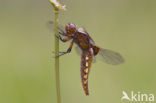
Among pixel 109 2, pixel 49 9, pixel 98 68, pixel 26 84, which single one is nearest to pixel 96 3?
pixel 109 2

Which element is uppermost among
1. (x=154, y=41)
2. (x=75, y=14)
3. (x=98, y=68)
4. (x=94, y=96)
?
(x=75, y=14)

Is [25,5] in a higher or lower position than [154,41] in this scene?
higher

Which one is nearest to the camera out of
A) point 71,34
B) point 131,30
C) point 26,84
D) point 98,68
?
point 71,34

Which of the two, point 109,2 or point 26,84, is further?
point 109,2

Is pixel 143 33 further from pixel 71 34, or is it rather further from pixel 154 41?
pixel 71 34

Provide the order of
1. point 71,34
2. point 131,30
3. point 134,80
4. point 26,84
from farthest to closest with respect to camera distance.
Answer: point 131,30 → point 134,80 → point 26,84 → point 71,34

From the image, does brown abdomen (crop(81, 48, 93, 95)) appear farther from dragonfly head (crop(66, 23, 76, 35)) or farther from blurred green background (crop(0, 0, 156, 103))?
blurred green background (crop(0, 0, 156, 103))

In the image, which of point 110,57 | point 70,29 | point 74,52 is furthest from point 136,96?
point 74,52

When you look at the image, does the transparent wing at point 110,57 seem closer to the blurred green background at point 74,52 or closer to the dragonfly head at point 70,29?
the dragonfly head at point 70,29
